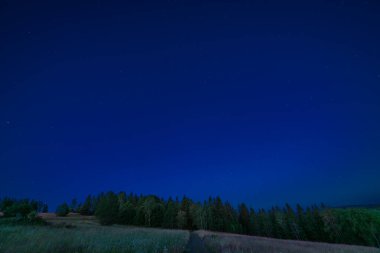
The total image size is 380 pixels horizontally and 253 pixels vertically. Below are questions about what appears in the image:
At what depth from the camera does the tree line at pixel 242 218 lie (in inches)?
1731

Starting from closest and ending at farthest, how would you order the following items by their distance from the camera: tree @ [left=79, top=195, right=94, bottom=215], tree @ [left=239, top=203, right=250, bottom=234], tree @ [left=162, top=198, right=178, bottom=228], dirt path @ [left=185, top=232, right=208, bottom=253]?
dirt path @ [left=185, top=232, right=208, bottom=253], tree @ [left=162, top=198, right=178, bottom=228], tree @ [left=239, top=203, right=250, bottom=234], tree @ [left=79, top=195, right=94, bottom=215]

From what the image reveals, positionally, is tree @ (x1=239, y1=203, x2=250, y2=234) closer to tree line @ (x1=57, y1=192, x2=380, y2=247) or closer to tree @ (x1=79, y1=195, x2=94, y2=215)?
tree line @ (x1=57, y1=192, x2=380, y2=247)

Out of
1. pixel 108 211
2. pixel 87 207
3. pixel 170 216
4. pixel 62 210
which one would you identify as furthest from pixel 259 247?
pixel 87 207

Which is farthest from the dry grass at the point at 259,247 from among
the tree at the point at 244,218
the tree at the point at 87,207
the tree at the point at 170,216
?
the tree at the point at 87,207

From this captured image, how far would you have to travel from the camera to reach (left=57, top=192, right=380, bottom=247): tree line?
144 feet

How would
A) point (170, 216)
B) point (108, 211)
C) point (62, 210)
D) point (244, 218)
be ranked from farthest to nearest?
1. point (62, 210)
2. point (244, 218)
3. point (170, 216)
4. point (108, 211)

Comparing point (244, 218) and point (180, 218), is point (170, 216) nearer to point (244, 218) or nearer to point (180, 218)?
point (180, 218)

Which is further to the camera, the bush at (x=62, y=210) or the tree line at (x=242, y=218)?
the bush at (x=62, y=210)

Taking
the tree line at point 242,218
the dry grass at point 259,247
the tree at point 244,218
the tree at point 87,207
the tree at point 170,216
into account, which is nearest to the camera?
the dry grass at point 259,247

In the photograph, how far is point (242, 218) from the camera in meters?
57.9

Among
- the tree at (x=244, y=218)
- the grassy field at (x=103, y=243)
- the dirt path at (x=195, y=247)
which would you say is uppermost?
the grassy field at (x=103, y=243)

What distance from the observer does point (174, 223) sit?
53469 millimetres

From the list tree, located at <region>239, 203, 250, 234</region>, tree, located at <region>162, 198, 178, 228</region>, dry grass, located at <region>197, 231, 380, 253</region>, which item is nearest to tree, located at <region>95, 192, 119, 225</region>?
tree, located at <region>162, 198, 178, 228</region>

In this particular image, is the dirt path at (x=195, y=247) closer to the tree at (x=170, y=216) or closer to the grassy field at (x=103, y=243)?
the grassy field at (x=103, y=243)
